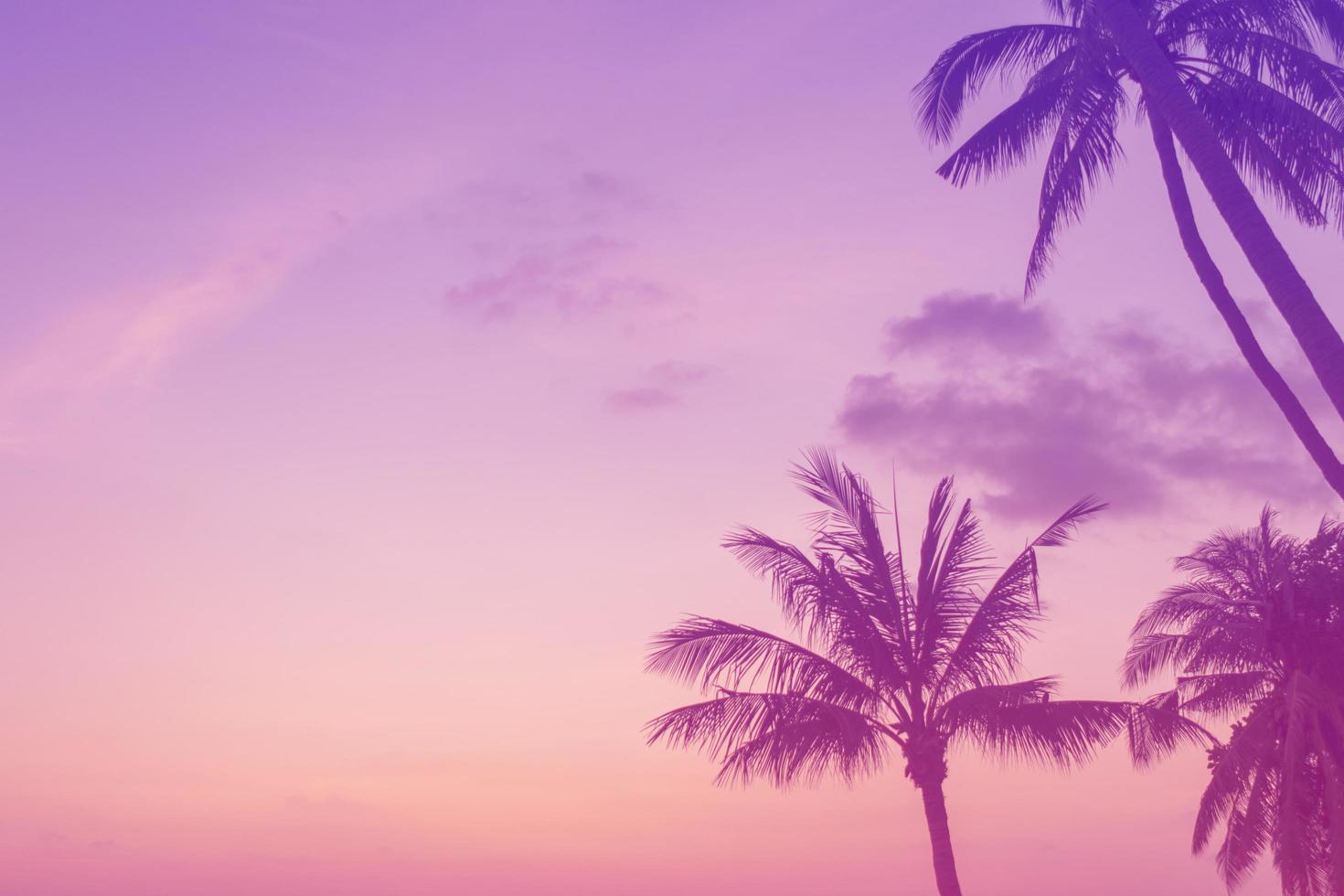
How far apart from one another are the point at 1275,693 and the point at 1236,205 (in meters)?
13.9

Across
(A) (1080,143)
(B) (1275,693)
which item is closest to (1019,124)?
(A) (1080,143)

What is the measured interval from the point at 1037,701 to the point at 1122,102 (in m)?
9.30

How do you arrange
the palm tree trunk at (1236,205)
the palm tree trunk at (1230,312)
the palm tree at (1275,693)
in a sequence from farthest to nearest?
the palm tree at (1275,693)
the palm tree trunk at (1230,312)
the palm tree trunk at (1236,205)

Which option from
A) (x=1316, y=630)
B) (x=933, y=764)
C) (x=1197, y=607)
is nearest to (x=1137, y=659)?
(x=1197, y=607)

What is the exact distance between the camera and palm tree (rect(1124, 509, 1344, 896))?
82.3ft

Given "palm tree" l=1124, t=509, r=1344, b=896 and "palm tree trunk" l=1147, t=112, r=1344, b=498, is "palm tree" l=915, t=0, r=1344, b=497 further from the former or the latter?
"palm tree" l=1124, t=509, r=1344, b=896

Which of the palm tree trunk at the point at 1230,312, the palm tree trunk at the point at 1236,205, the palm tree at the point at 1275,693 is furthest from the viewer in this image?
the palm tree at the point at 1275,693

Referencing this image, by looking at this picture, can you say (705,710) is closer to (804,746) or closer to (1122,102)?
(804,746)

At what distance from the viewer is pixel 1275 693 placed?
86.3 ft

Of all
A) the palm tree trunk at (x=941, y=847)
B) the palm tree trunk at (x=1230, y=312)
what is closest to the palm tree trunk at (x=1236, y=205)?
the palm tree trunk at (x=1230, y=312)

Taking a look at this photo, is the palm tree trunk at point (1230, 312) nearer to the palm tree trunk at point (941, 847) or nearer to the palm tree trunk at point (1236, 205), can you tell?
the palm tree trunk at point (1236, 205)

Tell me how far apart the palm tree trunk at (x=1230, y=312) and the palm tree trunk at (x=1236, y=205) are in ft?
5.01

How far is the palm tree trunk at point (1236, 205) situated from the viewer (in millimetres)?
14656

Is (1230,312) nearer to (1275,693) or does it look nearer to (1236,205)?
(1236,205)
